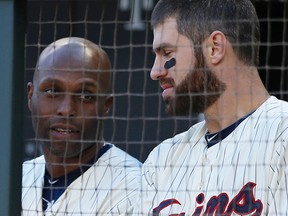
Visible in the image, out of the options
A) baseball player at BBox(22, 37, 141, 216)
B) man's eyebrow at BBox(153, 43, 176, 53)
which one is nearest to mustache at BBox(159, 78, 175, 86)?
man's eyebrow at BBox(153, 43, 176, 53)

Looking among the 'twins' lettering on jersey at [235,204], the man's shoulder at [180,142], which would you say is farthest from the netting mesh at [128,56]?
the 'twins' lettering on jersey at [235,204]

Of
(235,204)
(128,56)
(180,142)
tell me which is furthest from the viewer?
(128,56)

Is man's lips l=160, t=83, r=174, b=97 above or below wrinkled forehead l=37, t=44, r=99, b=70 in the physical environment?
below

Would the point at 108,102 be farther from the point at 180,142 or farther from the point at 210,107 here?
the point at 210,107

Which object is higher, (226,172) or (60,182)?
(226,172)

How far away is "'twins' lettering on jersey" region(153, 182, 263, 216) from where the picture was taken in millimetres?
3352

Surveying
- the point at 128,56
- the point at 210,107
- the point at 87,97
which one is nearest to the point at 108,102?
the point at 87,97

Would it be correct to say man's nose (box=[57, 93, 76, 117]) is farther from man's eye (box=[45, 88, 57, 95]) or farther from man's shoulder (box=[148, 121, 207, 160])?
man's shoulder (box=[148, 121, 207, 160])

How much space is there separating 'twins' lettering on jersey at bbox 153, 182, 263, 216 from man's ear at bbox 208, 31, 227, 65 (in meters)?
0.47

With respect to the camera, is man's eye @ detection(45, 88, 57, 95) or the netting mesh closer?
man's eye @ detection(45, 88, 57, 95)

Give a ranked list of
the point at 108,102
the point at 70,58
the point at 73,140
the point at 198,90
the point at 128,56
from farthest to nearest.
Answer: the point at 128,56, the point at 108,102, the point at 70,58, the point at 73,140, the point at 198,90

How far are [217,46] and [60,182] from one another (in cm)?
87

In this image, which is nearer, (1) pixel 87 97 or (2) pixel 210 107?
(2) pixel 210 107

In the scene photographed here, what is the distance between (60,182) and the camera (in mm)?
4035
